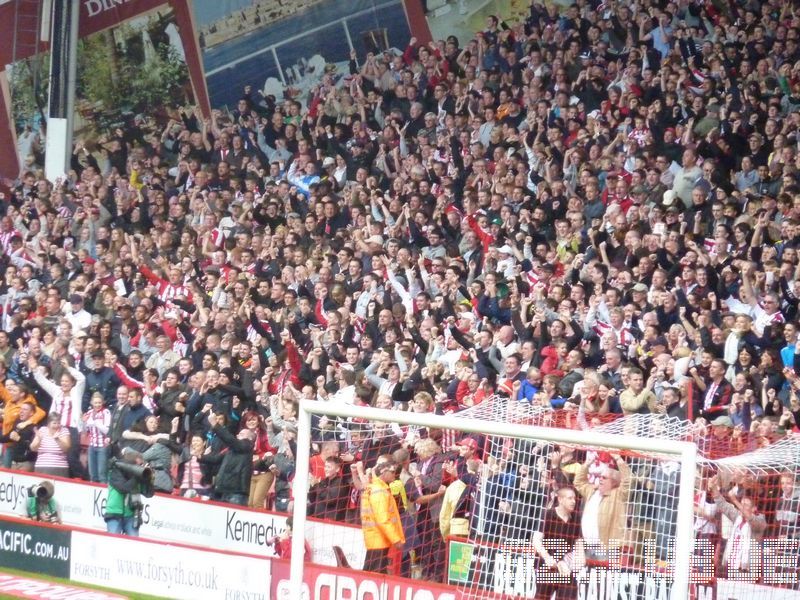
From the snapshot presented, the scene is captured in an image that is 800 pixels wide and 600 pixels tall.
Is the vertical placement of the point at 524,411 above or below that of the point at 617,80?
below

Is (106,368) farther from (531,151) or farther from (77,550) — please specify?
(531,151)

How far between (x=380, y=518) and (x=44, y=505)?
211 inches

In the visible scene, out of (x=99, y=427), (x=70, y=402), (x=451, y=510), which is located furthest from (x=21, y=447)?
(x=451, y=510)

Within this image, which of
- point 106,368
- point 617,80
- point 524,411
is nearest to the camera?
point 524,411

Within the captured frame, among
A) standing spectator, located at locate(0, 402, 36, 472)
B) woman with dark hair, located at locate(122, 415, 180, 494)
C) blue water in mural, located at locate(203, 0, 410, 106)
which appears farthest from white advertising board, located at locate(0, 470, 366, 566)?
blue water in mural, located at locate(203, 0, 410, 106)

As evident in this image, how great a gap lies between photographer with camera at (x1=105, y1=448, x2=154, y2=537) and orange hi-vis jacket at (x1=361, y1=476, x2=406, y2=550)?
3.80 meters

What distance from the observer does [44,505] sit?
1413 centimetres

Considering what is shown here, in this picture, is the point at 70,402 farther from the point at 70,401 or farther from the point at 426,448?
the point at 426,448

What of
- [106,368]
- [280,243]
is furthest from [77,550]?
[280,243]

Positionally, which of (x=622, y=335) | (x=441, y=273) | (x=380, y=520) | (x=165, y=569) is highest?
(x=441, y=273)

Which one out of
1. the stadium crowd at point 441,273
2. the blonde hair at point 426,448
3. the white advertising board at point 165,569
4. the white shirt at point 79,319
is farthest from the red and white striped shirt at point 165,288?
the blonde hair at point 426,448

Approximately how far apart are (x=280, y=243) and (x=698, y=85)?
236 inches

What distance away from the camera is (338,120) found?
20812 millimetres

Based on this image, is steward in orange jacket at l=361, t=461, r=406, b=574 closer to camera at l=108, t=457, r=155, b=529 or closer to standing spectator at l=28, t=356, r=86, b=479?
camera at l=108, t=457, r=155, b=529
